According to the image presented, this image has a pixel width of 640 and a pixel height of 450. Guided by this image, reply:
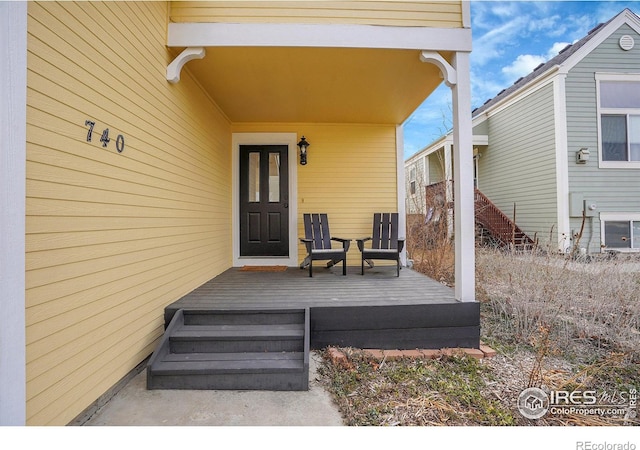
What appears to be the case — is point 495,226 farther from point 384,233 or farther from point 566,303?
point 566,303

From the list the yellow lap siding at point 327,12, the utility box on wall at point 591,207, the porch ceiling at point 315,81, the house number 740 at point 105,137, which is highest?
the yellow lap siding at point 327,12

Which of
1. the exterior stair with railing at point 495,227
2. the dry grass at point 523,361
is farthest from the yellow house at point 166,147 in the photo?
the exterior stair with railing at point 495,227

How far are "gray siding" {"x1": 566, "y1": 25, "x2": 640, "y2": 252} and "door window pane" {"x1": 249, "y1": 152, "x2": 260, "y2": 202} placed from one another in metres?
6.35

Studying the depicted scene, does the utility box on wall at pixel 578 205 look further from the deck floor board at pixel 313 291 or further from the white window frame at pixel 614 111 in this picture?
the deck floor board at pixel 313 291

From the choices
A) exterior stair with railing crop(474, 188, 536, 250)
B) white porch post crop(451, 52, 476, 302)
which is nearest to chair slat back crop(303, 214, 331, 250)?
white porch post crop(451, 52, 476, 302)

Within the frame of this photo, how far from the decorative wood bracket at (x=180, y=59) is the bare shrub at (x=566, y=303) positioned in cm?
385

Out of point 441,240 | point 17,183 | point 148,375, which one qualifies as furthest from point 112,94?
point 441,240

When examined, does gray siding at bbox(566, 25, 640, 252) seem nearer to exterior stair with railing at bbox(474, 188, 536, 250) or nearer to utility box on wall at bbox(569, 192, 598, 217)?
utility box on wall at bbox(569, 192, 598, 217)

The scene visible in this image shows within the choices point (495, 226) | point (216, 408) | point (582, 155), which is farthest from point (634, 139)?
point (216, 408)

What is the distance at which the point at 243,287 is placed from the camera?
3234 millimetres

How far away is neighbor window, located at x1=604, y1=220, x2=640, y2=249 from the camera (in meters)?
6.16

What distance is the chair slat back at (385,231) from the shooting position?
14.1 ft
